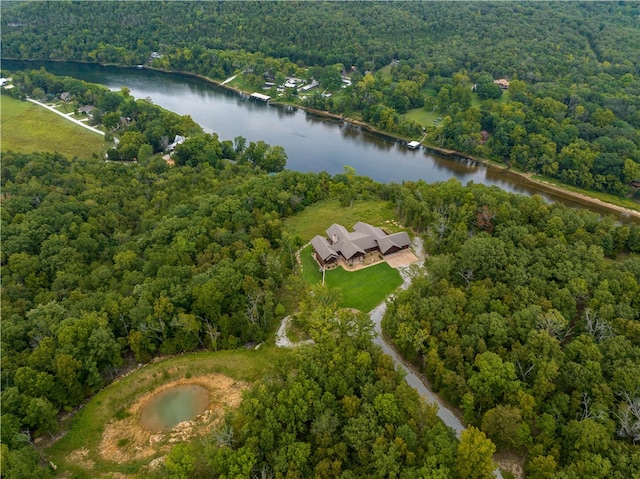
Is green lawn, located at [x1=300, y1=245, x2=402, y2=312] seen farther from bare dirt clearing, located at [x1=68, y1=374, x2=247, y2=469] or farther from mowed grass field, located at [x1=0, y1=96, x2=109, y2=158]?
mowed grass field, located at [x1=0, y1=96, x2=109, y2=158]

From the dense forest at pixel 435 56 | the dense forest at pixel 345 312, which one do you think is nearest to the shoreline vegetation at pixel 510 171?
the dense forest at pixel 435 56

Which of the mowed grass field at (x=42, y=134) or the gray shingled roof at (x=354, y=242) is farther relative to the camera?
the mowed grass field at (x=42, y=134)

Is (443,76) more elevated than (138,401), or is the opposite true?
(443,76)

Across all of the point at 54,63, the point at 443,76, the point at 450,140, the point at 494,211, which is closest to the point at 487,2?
the point at 443,76

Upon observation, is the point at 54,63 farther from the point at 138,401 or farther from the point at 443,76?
the point at 138,401

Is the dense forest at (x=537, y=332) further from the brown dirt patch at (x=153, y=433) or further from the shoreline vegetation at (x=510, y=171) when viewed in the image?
the shoreline vegetation at (x=510, y=171)

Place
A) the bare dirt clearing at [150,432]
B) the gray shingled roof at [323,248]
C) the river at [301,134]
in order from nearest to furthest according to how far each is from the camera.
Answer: the bare dirt clearing at [150,432], the gray shingled roof at [323,248], the river at [301,134]

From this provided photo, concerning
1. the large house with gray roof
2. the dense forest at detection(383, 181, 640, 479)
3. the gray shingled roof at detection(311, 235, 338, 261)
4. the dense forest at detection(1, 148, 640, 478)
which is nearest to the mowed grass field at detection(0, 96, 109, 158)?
the dense forest at detection(1, 148, 640, 478)
